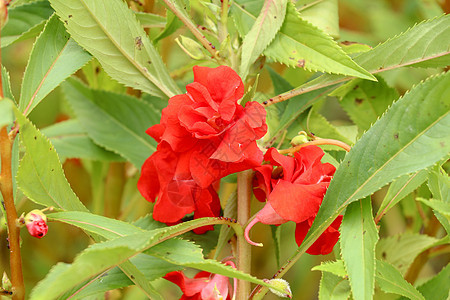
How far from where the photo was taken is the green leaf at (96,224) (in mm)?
470

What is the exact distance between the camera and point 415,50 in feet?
1.74

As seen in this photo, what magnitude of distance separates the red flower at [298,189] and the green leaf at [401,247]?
23 cm

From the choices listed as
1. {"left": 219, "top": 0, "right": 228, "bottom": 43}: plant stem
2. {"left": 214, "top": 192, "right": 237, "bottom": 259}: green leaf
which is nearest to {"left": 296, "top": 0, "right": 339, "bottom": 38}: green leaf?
{"left": 219, "top": 0, "right": 228, "bottom": 43}: plant stem

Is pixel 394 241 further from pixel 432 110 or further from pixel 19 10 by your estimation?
pixel 19 10

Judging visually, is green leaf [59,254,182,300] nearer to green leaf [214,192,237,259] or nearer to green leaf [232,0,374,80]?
green leaf [214,192,237,259]

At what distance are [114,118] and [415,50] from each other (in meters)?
0.37

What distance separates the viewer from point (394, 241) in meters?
0.72

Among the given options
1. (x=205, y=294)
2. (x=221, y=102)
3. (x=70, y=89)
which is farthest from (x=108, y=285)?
(x=70, y=89)

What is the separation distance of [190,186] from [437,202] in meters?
0.20

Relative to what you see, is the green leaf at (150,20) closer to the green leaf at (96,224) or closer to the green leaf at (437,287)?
the green leaf at (96,224)

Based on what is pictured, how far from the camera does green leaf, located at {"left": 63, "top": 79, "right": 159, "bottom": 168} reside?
71 centimetres

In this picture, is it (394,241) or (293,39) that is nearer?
(293,39)

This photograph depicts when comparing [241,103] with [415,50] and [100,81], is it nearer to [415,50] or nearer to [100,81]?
[415,50]

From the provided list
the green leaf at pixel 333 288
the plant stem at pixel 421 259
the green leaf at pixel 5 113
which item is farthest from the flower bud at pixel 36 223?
the plant stem at pixel 421 259
